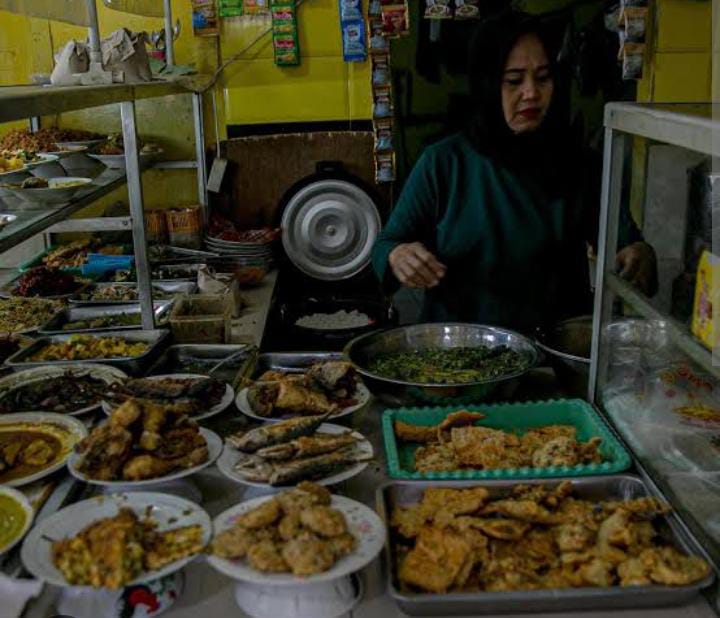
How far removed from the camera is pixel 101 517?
1.59 m

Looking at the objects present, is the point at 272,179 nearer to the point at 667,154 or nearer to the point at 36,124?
the point at 36,124

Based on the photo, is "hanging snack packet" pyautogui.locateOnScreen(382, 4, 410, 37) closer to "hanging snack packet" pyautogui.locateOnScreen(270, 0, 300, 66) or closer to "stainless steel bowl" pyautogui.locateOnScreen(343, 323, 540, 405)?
"hanging snack packet" pyautogui.locateOnScreen(270, 0, 300, 66)

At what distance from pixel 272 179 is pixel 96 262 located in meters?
1.37

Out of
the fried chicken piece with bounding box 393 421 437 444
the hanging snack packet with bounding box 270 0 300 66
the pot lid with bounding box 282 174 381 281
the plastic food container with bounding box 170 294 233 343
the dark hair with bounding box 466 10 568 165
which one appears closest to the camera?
the fried chicken piece with bounding box 393 421 437 444

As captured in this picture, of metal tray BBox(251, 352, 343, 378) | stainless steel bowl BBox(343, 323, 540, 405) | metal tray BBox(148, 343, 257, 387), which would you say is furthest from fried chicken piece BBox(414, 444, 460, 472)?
metal tray BBox(148, 343, 257, 387)

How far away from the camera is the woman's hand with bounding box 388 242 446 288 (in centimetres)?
283

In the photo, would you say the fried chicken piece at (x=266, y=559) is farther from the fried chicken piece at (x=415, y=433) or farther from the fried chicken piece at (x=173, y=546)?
the fried chicken piece at (x=415, y=433)

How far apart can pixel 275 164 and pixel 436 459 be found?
12.1 ft

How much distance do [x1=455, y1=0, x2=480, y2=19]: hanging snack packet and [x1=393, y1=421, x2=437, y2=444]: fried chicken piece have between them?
336cm

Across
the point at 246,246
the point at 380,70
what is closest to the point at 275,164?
the point at 246,246

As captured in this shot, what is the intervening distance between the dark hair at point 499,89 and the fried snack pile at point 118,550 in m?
2.16

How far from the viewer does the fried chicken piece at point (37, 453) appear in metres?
1.96

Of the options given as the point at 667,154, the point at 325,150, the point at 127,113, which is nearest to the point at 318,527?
the point at 667,154

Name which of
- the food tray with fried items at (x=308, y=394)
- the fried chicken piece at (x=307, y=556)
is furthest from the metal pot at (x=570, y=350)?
the fried chicken piece at (x=307, y=556)
